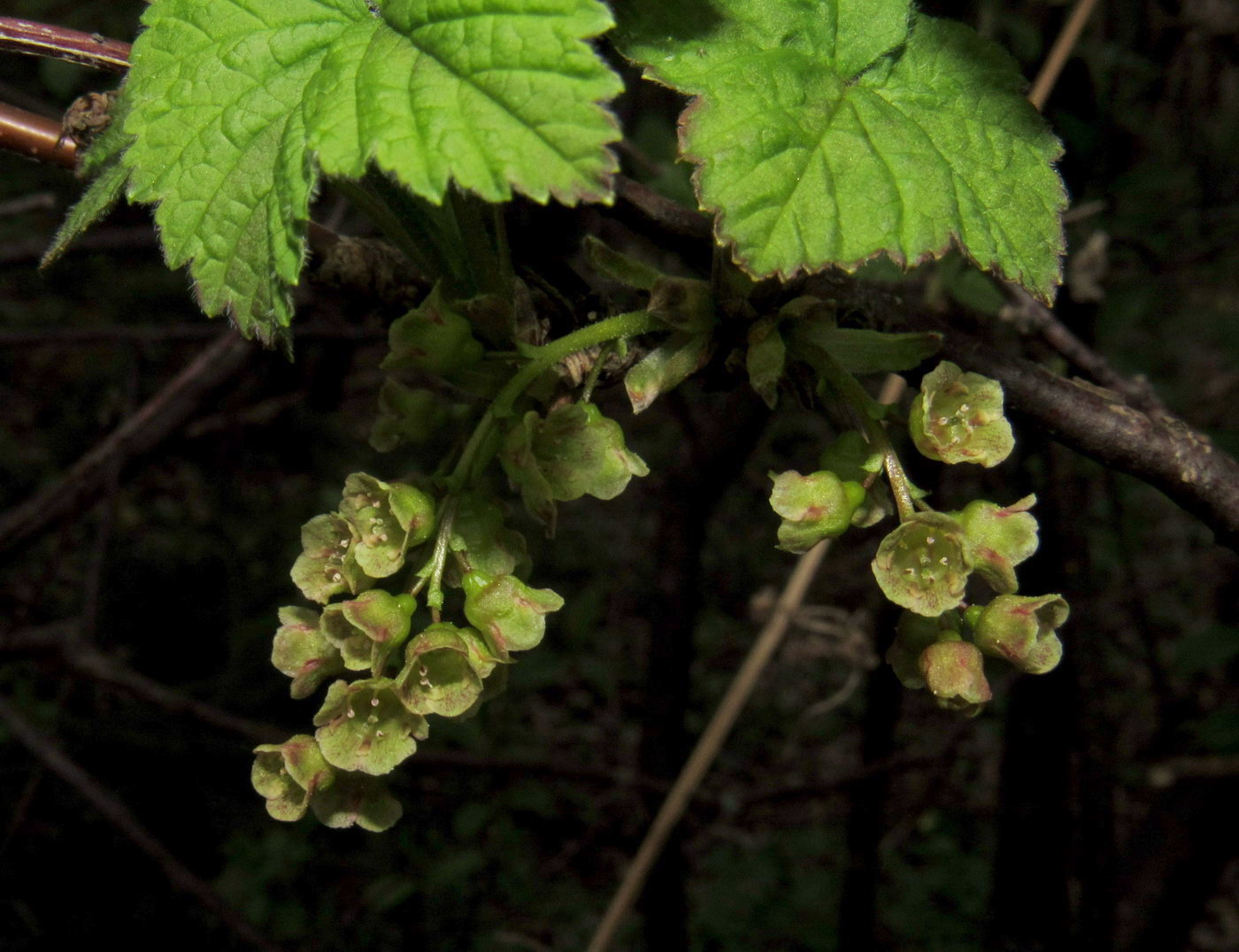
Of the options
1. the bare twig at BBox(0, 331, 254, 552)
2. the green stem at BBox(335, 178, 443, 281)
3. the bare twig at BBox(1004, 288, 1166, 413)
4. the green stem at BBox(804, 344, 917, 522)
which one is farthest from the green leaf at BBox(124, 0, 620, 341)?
the bare twig at BBox(0, 331, 254, 552)

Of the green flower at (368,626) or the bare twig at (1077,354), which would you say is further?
the bare twig at (1077,354)

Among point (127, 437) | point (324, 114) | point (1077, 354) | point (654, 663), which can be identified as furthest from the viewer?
point (654, 663)

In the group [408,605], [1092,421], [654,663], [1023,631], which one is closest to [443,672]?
[408,605]

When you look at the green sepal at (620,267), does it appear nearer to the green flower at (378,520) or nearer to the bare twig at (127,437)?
the green flower at (378,520)

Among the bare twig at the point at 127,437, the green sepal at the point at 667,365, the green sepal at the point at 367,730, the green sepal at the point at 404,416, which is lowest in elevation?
the bare twig at the point at 127,437

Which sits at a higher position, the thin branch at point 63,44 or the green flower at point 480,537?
the thin branch at point 63,44

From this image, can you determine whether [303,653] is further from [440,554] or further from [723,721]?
[723,721]

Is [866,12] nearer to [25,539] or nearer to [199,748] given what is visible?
[25,539]

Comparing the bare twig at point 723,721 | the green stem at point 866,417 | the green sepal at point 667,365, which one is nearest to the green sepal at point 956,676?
the green stem at point 866,417
